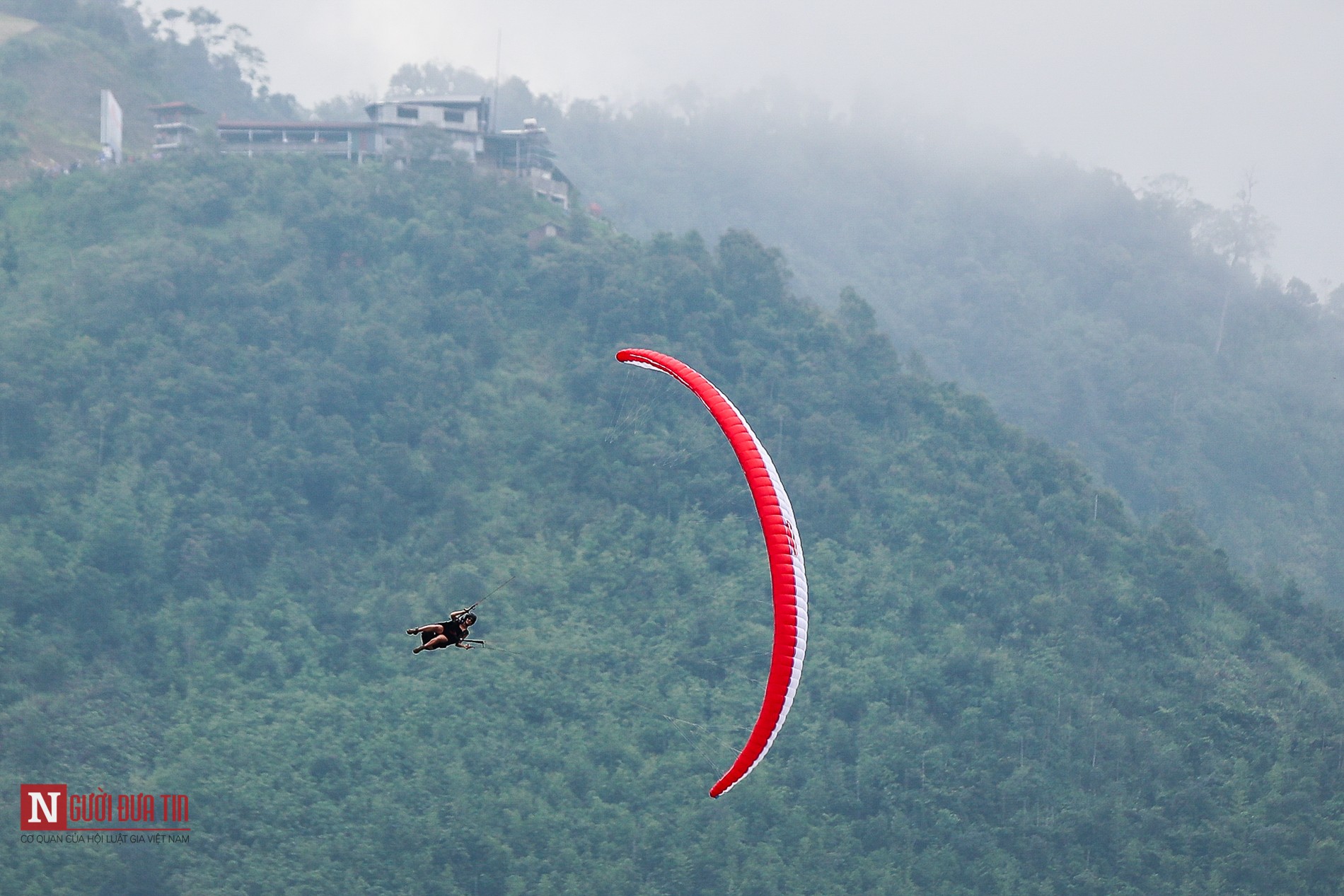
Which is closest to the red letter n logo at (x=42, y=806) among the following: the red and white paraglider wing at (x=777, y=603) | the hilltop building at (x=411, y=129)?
the red and white paraglider wing at (x=777, y=603)

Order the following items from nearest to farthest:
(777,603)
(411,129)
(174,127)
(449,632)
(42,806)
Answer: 1. (777,603)
2. (449,632)
3. (42,806)
4. (411,129)
5. (174,127)

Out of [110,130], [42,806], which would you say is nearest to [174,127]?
[110,130]

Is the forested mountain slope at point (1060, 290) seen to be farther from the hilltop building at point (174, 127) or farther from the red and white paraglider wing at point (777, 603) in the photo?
the red and white paraglider wing at point (777, 603)

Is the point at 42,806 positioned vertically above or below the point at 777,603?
below

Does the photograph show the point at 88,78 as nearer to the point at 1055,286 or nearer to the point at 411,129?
the point at 411,129

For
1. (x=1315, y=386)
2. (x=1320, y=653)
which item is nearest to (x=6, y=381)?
(x=1320, y=653)

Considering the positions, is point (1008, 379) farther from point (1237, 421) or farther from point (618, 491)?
point (618, 491)

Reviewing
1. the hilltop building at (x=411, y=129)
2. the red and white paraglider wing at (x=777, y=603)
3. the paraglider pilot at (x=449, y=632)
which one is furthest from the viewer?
the hilltop building at (x=411, y=129)

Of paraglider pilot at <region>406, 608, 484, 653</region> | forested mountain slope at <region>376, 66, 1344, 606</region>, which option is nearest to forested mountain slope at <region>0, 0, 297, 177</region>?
forested mountain slope at <region>376, 66, 1344, 606</region>
